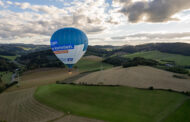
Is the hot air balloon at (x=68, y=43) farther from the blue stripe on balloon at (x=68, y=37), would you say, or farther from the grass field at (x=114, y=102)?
the grass field at (x=114, y=102)

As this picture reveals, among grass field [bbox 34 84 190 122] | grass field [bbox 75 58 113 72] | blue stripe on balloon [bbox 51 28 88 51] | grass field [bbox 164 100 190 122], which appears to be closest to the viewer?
grass field [bbox 164 100 190 122]

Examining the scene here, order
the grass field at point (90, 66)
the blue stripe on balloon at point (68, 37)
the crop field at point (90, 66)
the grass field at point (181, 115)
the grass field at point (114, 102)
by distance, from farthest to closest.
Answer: the crop field at point (90, 66) → the grass field at point (90, 66) → the blue stripe on balloon at point (68, 37) → the grass field at point (114, 102) → the grass field at point (181, 115)

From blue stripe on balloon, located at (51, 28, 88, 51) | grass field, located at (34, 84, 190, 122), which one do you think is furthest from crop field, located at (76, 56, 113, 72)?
blue stripe on balloon, located at (51, 28, 88, 51)

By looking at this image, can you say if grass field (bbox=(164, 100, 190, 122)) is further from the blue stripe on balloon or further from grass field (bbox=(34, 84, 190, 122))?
the blue stripe on balloon

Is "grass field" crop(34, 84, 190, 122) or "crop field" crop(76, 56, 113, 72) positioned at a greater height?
"crop field" crop(76, 56, 113, 72)

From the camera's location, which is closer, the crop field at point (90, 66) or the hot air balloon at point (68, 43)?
the hot air balloon at point (68, 43)

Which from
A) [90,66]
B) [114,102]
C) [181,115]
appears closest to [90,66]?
[90,66]

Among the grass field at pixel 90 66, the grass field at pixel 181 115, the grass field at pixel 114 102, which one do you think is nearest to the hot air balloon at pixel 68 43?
the grass field at pixel 114 102
